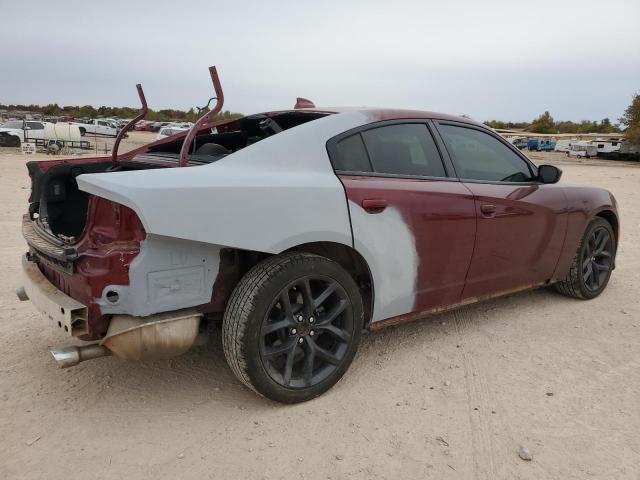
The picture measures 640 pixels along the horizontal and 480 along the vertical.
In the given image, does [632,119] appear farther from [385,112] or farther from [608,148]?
[385,112]

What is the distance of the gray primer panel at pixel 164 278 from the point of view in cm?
240

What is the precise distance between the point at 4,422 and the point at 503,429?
2486 millimetres


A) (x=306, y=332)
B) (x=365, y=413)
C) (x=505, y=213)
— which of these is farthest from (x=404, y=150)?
(x=365, y=413)

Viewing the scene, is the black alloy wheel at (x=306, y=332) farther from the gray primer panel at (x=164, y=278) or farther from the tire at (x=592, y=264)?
the tire at (x=592, y=264)

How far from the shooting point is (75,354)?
2562 millimetres

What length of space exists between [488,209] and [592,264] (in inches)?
69.6

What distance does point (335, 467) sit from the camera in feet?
7.74

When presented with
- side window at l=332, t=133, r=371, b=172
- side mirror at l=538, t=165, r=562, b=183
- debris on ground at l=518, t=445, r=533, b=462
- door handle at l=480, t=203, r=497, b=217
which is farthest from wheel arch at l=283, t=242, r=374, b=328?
side mirror at l=538, t=165, r=562, b=183

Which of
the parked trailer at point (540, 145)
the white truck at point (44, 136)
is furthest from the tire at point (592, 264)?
the parked trailer at point (540, 145)

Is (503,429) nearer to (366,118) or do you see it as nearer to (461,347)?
(461,347)

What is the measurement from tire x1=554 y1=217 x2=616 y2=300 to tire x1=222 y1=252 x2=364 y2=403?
2428 mm

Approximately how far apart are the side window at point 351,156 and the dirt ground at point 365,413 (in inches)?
48.5

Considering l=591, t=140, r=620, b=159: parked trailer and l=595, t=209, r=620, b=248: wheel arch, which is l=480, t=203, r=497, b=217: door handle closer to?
l=595, t=209, r=620, b=248: wheel arch

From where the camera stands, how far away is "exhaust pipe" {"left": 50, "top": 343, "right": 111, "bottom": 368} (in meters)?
2.53
